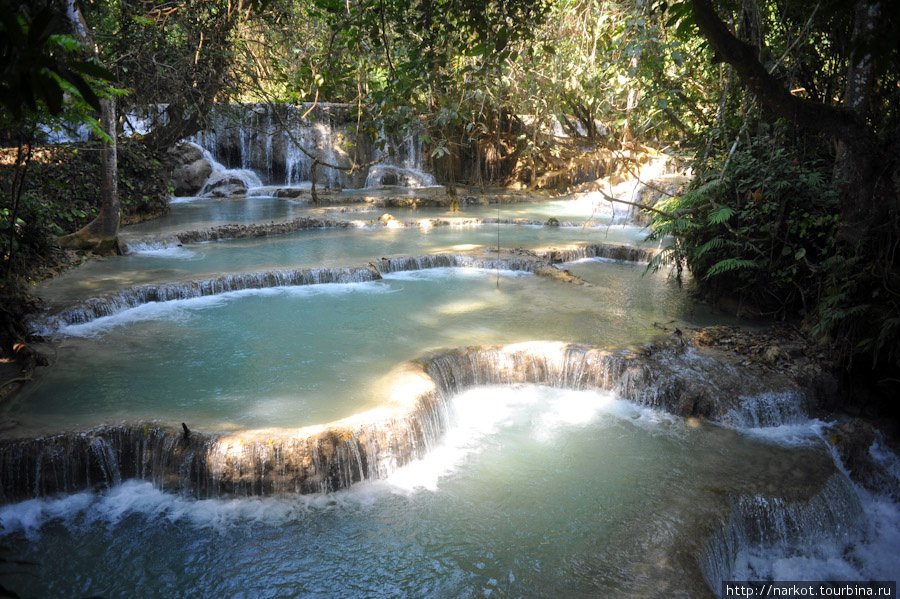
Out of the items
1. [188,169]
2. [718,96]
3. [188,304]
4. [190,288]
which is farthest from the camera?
[188,169]

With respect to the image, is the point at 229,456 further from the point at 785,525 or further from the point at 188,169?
the point at 188,169

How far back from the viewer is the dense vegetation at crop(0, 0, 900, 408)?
395cm

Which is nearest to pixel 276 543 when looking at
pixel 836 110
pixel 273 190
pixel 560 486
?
pixel 560 486

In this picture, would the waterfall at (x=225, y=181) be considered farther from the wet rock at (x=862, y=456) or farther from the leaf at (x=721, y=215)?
the wet rock at (x=862, y=456)

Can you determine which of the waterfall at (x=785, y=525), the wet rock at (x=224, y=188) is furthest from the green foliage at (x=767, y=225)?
the wet rock at (x=224, y=188)

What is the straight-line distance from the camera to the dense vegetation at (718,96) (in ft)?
13.0

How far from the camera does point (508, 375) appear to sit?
640 centimetres

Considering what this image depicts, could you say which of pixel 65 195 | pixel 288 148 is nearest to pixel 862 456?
pixel 65 195

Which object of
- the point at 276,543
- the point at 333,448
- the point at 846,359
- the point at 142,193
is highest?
the point at 142,193

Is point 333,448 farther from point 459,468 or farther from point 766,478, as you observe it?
point 766,478

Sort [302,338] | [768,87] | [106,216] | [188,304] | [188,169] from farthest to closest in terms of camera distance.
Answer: [188,169]
[106,216]
[188,304]
[302,338]
[768,87]

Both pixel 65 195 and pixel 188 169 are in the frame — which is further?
pixel 188 169

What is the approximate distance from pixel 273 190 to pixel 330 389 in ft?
49.6

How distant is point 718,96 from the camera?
313 inches
